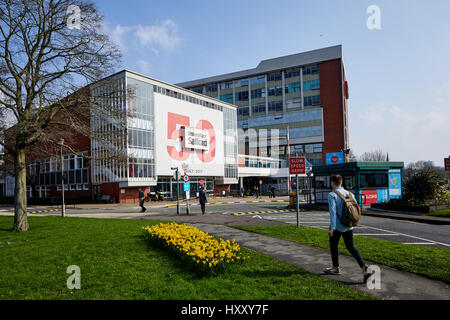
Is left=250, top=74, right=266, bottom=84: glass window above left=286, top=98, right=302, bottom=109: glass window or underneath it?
above

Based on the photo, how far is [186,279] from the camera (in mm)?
5223

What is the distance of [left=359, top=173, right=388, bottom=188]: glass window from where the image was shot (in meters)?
20.3

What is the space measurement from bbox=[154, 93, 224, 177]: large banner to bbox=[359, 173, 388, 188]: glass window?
20.4 meters

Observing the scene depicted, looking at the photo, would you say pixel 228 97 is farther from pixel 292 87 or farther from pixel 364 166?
pixel 364 166

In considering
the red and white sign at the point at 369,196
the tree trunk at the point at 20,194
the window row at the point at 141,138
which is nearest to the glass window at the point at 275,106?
the window row at the point at 141,138

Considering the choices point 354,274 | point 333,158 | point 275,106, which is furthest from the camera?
point 275,106

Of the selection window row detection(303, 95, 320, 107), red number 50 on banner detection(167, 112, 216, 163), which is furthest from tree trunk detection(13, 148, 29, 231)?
window row detection(303, 95, 320, 107)

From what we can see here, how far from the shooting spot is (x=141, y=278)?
5.28 metres

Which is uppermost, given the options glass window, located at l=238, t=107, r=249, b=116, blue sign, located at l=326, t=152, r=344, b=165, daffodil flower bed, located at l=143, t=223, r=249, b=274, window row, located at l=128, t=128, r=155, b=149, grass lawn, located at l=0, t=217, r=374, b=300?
glass window, located at l=238, t=107, r=249, b=116

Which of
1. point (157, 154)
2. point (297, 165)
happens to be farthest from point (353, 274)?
point (157, 154)

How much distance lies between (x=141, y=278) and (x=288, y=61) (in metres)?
70.4

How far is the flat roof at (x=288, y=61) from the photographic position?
6331 centimetres

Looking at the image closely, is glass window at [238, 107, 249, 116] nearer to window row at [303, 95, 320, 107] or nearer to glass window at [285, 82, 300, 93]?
glass window at [285, 82, 300, 93]

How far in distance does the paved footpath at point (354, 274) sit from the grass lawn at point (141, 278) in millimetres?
364
